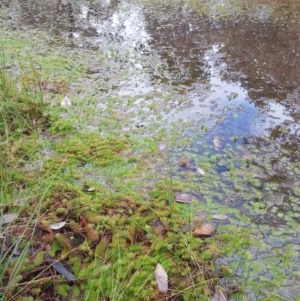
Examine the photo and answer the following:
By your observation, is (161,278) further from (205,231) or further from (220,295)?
(205,231)

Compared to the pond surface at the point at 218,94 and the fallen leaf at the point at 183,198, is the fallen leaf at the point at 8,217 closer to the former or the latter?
the fallen leaf at the point at 183,198

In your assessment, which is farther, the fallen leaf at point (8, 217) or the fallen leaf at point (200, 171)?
the fallen leaf at point (200, 171)

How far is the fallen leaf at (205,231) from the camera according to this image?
5.53 ft

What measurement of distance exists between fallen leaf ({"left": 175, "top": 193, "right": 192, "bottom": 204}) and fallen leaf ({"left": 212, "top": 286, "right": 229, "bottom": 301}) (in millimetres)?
598

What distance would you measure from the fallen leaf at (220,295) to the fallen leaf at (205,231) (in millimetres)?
319

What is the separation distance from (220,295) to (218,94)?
237cm

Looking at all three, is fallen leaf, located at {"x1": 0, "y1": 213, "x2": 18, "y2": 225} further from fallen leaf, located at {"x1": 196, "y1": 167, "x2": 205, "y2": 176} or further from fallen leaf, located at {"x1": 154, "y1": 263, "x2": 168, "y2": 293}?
fallen leaf, located at {"x1": 196, "y1": 167, "x2": 205, "y2": 176}

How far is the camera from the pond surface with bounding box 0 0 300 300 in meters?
1.85

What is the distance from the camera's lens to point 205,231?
5.59 feet

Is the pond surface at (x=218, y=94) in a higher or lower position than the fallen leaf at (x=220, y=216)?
higher

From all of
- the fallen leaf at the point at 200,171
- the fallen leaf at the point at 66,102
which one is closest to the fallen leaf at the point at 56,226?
the fallen leaf at the point at 200,171

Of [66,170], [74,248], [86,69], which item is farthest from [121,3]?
[74,248]

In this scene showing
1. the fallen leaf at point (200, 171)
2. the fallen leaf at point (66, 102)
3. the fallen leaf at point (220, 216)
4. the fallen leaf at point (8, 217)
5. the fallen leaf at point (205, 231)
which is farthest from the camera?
the fallen leaf at point (66, 102)

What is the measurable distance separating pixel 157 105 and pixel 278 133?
115 cm
